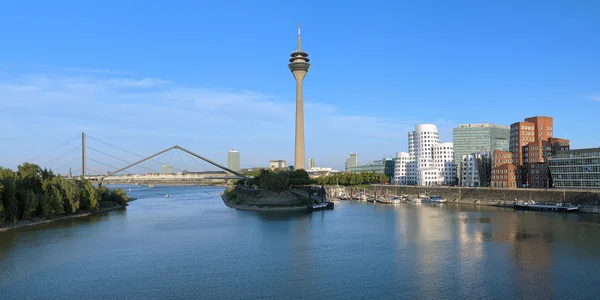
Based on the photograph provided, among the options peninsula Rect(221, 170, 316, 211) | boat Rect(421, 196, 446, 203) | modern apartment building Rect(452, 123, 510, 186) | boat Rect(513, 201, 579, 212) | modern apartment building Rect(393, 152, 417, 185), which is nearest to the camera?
boat Rect(513, 201, 579, 212)

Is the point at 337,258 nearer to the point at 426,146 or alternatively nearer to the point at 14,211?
the point at 14,211

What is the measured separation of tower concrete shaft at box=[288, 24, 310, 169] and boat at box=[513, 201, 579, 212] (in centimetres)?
4321

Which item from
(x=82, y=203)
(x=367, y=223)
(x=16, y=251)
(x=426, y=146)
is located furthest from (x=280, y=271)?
(x=426, y=146)

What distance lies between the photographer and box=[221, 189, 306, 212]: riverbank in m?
49.2

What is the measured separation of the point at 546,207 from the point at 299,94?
52092 millimetres

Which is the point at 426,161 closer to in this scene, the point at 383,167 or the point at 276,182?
the point at 383,167

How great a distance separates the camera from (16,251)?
77.2 ft

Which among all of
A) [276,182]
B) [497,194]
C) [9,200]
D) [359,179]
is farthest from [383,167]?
[9,200]

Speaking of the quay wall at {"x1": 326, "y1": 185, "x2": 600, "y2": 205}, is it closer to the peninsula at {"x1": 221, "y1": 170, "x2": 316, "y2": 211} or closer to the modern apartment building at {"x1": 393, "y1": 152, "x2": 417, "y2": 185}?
the modern apartment building at {"x1": 393, "y1": 152, "x2": 417, "y2": 185}

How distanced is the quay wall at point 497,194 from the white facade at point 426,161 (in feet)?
32.5

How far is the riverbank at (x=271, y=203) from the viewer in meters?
49.2

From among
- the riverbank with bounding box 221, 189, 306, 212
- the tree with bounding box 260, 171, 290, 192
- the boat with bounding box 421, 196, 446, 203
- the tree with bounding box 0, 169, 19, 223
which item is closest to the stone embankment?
the riverbank with bounding box 221, 189, 306, 212

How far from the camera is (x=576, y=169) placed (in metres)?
46.7

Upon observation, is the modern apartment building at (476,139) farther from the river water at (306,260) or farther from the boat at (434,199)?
the river water at (306,260)
